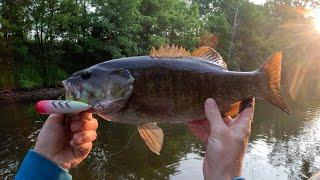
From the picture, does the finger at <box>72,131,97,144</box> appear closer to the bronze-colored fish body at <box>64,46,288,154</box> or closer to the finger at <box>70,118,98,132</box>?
the finger at <box>70,118,98,132</box>

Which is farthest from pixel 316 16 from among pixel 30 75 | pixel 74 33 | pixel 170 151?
pixel 170 151

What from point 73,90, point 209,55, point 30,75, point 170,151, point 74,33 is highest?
point 209,55

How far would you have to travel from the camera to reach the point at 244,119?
2.50 m

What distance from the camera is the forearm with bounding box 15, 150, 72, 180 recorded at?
2.83 m

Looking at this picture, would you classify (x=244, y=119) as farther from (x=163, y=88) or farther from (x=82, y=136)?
(x=82, y=136)

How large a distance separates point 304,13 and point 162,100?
6745 cm

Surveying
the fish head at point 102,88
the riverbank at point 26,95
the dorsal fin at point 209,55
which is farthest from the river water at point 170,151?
the fish head at point 102,88

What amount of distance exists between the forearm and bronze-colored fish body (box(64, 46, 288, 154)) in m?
0.59

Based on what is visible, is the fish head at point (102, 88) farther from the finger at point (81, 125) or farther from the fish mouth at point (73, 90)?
the finger at point (81, 125)

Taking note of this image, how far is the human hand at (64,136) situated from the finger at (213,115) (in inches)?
33.4

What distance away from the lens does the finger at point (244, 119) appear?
2477 millimetres

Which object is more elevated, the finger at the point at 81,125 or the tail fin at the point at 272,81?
the tail fin at the point at 272,81

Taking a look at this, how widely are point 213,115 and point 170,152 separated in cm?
1436

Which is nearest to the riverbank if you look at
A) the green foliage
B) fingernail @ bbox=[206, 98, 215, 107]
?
the green foliage
